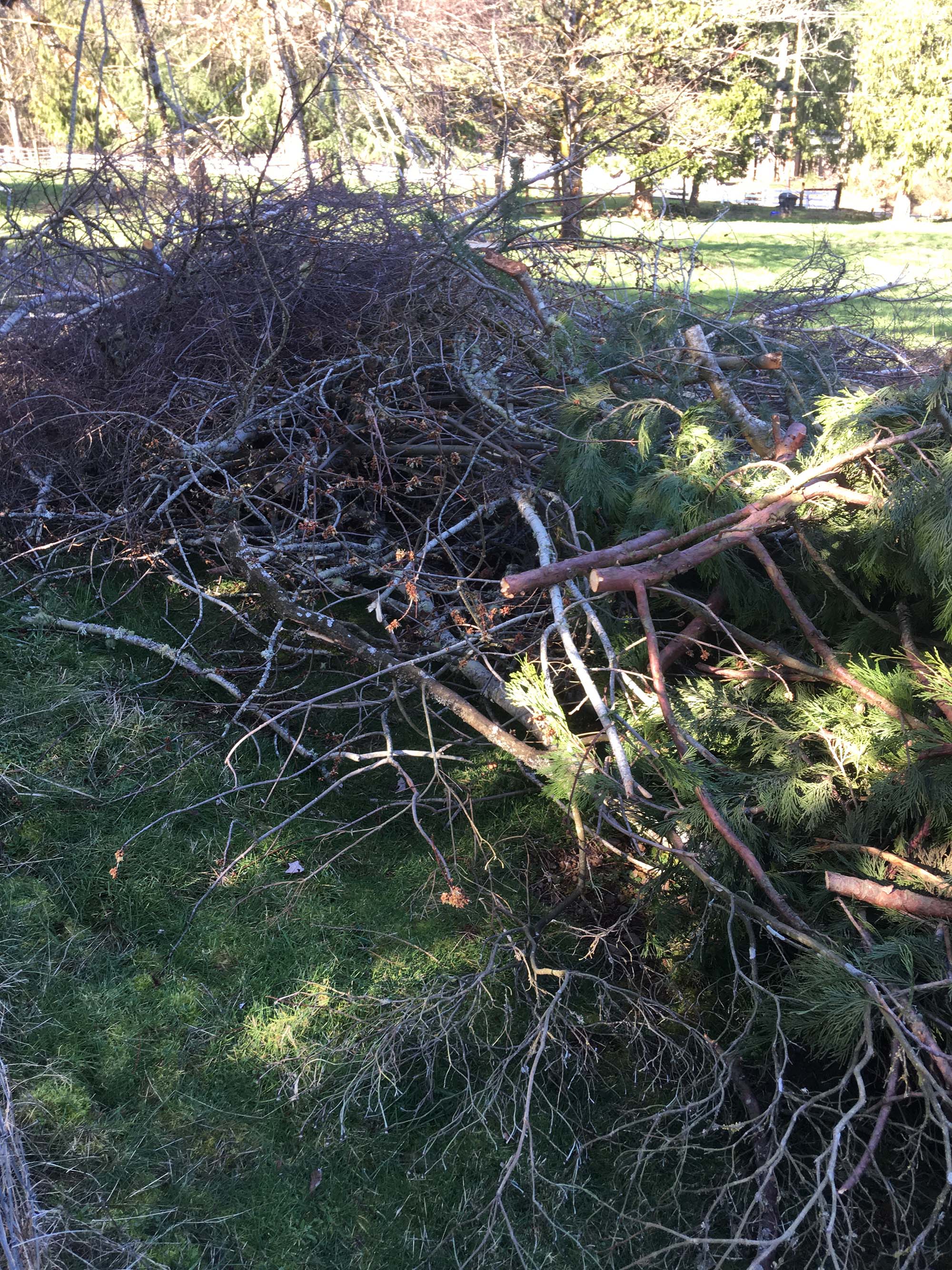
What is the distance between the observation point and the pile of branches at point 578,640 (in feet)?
7.29

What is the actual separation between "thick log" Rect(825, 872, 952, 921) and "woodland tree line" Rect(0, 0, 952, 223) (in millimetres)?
2832

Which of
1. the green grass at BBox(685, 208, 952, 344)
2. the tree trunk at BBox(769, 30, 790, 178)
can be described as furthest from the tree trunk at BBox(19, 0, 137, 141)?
the tree trunk at BBox(769, 30, 790, 178)

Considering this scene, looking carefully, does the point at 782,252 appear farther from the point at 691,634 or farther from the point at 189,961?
the point at 189,961

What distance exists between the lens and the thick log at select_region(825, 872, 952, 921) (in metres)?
2.19

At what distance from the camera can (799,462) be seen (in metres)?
2.94

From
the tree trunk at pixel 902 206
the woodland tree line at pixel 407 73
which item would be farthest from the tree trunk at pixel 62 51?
the tree trunk at pixel 902 206

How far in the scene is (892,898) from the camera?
7.27 feet

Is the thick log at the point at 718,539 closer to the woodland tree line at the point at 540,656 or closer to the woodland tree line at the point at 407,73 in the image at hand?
the woodland tree line at the point at 540,656

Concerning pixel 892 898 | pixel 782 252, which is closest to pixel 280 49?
pixel 892 898

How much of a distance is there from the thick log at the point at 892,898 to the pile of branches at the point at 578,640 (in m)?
0.01

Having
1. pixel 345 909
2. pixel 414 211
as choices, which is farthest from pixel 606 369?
pixel 345 909

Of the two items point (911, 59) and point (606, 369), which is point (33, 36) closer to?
point (606, 369)

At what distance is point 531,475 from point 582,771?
1487 millimetres

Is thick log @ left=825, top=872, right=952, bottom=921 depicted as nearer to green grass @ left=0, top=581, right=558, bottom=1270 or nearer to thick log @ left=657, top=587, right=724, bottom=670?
thick log @ left=657, top=587, right=724, bottom=670
